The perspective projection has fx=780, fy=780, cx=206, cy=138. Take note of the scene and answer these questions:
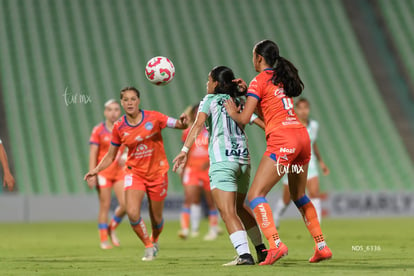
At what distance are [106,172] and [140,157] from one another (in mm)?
2833

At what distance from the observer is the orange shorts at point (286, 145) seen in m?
7.25

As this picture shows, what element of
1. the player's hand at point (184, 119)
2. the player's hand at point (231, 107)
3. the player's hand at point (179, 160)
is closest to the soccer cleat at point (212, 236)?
the player's hand at point (184, 119)

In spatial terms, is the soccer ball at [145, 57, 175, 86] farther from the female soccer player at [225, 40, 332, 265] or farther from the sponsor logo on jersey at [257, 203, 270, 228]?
the sponsor logo on jersey at [257, 203, 270, 228]

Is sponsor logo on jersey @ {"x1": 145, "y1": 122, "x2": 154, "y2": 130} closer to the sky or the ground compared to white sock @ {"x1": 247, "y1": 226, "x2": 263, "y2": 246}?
closer to the sky

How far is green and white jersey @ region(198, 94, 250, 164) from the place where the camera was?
7590 mm

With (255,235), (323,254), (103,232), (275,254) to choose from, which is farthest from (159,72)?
(103,232)

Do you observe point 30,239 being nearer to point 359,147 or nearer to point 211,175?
point 211,175

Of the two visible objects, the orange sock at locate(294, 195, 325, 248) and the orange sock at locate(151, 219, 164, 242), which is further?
the orange sock at locate(151, 219, 164, 242)

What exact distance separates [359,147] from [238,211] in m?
16.6

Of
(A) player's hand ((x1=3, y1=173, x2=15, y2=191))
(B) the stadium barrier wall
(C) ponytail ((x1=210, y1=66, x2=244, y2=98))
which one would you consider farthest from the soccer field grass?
(B) the stadium barrier wall

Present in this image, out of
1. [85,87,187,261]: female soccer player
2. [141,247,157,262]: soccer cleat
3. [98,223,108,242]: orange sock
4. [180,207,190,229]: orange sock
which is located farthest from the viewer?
[180,207,190,229]: orange sock

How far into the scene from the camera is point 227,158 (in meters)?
7.56

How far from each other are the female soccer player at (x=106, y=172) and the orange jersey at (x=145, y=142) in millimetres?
2326

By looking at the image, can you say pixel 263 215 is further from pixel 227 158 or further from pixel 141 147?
pixel 141 147
